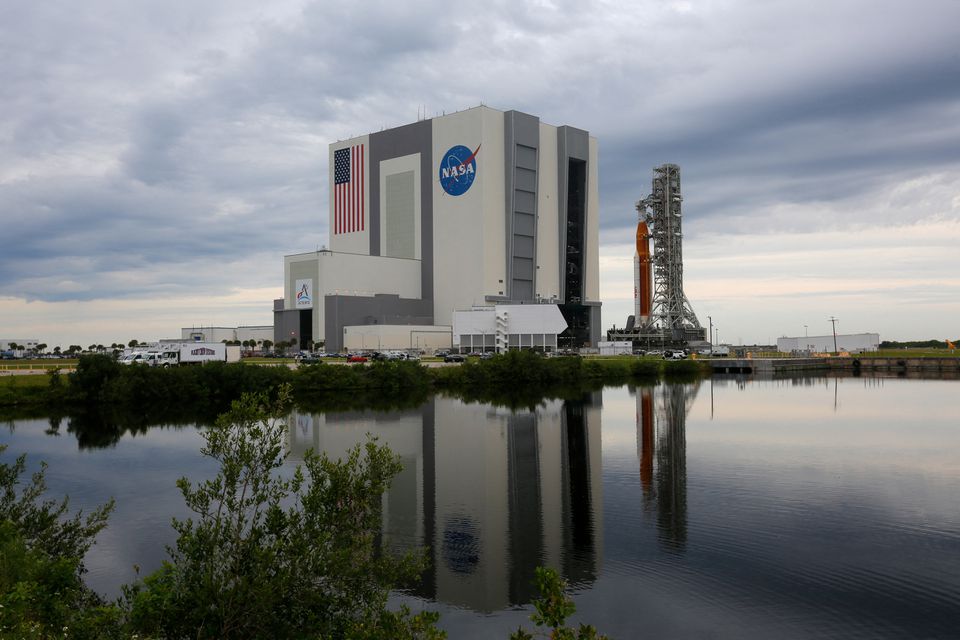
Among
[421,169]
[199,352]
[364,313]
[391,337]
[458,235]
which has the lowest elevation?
[199,352]

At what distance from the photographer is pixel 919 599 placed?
548 inches

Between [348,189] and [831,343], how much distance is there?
2931 inches

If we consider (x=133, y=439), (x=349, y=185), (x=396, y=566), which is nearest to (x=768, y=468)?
(x=396, y=566)

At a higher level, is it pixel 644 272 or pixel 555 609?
pixel 644 272

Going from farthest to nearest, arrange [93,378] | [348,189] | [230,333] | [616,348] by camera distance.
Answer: [230,333]
[348,189]
[616,348]
[93,378]

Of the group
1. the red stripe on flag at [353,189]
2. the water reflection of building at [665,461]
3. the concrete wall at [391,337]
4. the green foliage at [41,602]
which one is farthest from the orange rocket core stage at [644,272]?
the green foliage at [41,602]

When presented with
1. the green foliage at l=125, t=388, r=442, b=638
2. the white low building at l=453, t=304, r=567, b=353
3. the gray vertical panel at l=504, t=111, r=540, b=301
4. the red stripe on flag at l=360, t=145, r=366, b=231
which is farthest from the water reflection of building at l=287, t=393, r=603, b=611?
the red stripe on flag at l=360, t=145, r=366, b=231

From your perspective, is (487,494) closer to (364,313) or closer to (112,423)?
(112,423)

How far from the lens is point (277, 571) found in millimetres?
9570

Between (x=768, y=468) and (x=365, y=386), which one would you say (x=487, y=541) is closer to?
(x=768, y=468)

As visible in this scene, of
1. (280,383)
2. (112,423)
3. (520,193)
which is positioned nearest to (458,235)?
(520,193)

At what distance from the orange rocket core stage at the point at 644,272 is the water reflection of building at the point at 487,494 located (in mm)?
55319

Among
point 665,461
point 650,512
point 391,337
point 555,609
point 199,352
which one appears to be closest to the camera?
point 555,609

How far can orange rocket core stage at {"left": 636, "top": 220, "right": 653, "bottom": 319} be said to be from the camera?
95.4 m
